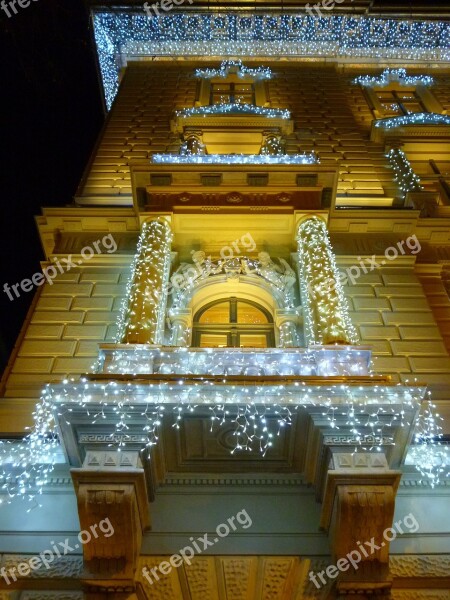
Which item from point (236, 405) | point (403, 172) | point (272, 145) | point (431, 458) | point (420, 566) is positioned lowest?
point (420, 566)

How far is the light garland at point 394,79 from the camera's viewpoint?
23609 millimetres

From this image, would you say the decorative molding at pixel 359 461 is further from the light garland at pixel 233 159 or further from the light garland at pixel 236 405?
the light garland at pixel 233 159

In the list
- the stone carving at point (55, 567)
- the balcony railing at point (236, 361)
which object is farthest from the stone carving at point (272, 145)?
the stone carving at point (55, 567)

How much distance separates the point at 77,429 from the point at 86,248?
6785 millimetres

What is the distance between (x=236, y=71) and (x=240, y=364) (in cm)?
1641

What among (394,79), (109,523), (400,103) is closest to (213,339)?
(109,523)

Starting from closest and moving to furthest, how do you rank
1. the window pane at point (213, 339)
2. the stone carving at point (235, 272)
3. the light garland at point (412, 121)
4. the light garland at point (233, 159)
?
the window pane at point (213, 339), the stone carving at point (235, 272), the light garland at point (233, 159), the light garland at point (412, 121)

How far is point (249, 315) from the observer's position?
43.4 ft

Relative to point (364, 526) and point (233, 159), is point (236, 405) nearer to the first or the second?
point (364, 526)

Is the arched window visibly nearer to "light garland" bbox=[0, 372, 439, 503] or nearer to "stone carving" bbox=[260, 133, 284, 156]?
"light garland" bbox=[0, 372, 439, 503]

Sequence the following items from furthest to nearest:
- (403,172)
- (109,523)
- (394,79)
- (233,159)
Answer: (394,79)
(403,172)
(233,159)
(109,523)

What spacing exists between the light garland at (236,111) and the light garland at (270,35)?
588 centimetres

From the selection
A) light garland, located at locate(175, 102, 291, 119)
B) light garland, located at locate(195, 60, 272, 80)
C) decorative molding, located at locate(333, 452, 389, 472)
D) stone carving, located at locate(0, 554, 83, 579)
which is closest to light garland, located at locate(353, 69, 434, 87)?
light garland, located at locate(195, 60, 272, 80)

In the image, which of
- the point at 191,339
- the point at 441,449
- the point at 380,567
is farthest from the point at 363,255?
the point at 380,567
